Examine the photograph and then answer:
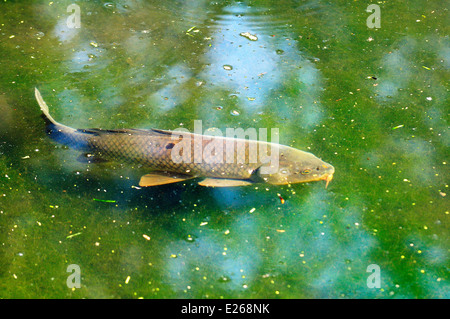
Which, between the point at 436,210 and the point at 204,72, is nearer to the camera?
the point at 436,210

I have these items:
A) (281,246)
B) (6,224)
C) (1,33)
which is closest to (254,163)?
(281,246)

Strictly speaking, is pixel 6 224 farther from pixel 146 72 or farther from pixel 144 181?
pixel 146 72

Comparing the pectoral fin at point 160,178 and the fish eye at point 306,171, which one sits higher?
the fish eye at point 306,171

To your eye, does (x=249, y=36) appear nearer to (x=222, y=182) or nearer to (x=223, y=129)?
(x=223, y=129)

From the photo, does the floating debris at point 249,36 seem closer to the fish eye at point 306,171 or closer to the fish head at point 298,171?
the fish head at point 298,171

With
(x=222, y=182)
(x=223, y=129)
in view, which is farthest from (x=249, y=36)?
(x=222, y=182)

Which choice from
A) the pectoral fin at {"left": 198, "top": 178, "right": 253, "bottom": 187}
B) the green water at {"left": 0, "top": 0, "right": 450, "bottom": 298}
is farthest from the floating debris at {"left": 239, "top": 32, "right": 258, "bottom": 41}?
the pectoral fin at {"left": 198, "top": 178, "right": 253, "bottom": 187}

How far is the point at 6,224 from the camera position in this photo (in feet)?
11.5

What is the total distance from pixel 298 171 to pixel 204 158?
808 mm

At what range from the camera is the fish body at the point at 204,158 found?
3.56 meters

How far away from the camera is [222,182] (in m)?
3.52

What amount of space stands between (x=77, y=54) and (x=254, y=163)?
9.84ft

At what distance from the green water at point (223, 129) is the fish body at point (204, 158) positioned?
176 millimetres

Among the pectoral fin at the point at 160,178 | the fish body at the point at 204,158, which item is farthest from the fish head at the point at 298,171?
the pectoral fin at the point at 160,178
